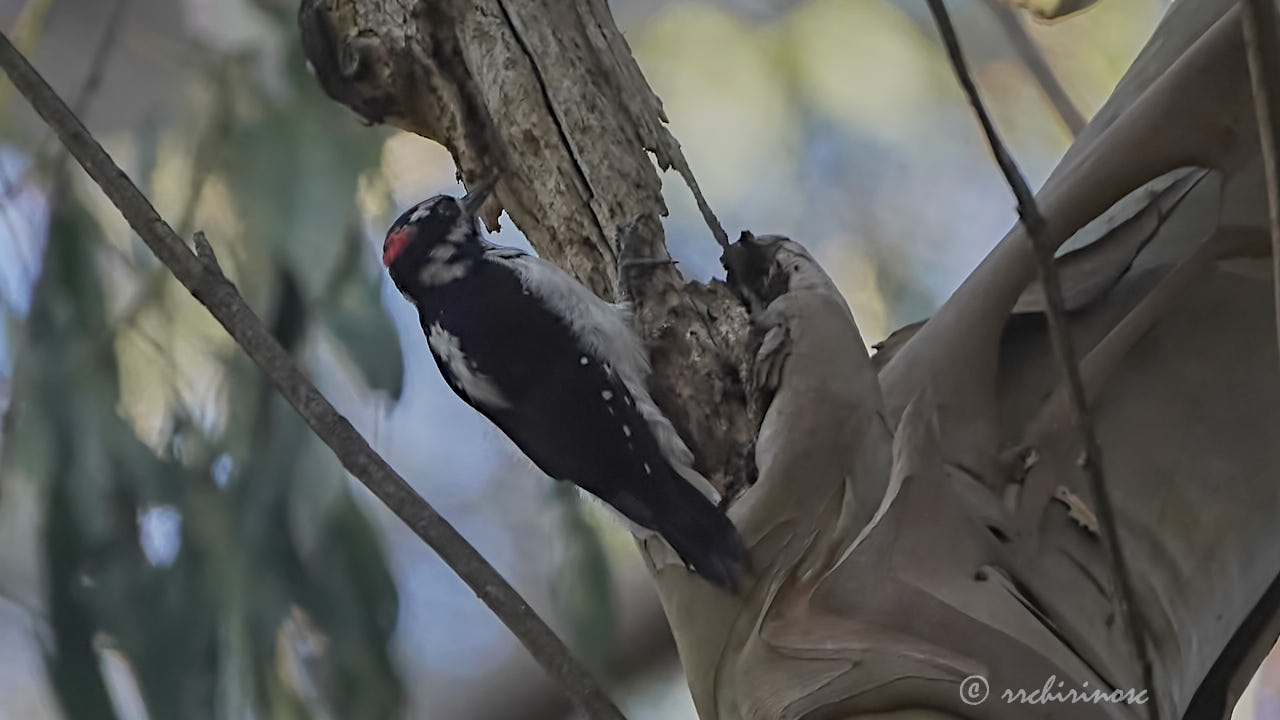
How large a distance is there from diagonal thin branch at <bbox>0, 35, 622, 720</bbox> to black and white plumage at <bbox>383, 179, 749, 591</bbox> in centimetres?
33

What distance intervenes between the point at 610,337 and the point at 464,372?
9.7 inches

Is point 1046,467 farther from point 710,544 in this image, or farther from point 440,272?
point 440,272

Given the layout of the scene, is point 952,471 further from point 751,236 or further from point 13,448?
point 13,448

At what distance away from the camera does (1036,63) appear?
9.91 ft

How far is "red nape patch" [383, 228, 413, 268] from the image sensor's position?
1812mm

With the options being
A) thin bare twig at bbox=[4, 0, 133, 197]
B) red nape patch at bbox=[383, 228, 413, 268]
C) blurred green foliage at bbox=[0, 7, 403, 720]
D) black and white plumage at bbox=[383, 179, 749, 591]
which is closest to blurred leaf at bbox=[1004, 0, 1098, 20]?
black and white plumage at bbox=[383, 179, 749, 591]

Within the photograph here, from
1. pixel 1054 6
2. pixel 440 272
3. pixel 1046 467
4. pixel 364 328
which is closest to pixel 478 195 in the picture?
pixel 440 272

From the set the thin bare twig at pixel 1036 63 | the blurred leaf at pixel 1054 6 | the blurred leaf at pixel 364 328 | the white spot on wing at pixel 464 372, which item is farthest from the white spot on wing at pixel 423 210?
the thin bare twig at pixel 1036 63

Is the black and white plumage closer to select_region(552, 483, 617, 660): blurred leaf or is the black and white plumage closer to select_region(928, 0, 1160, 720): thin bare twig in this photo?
select_region(928, 0, 1160, 720): thin bare twig

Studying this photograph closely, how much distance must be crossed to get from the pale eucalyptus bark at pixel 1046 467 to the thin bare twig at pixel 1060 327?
0.52 feet

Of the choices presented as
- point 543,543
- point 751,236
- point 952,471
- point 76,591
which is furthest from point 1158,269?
point 543,543

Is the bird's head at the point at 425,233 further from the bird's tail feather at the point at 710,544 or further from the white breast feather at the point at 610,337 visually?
the bird's tail feather at the point at 710,544

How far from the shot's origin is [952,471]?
924mm

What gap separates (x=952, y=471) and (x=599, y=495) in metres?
0.55
